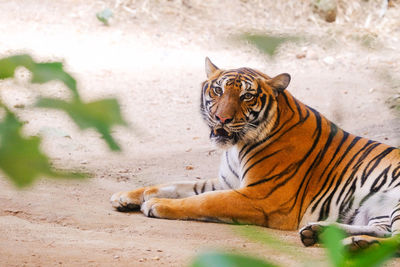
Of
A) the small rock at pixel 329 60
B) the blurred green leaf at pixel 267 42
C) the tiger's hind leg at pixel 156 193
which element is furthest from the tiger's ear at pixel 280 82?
the small rock at pixel 329 60

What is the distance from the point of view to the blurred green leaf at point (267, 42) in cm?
66

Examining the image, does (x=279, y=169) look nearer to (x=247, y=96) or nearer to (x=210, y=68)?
(x=247, y=96)

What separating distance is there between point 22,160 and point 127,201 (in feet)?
10.9

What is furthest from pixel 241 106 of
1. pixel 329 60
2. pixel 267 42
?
pixel 329 60

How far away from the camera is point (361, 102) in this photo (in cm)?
716

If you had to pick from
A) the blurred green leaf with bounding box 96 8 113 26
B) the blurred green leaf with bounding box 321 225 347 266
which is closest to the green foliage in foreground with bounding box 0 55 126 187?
the blurred green leaf with bounding box 321 225 347 266

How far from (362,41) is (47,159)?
39cm

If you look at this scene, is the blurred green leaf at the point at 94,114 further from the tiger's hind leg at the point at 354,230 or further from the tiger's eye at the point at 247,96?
the tiger's eye at the point at 247,96

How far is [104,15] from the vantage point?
403 inches

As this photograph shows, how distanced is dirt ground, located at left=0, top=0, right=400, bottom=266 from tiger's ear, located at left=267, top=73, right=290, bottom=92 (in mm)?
437

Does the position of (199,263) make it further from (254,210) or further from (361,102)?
(361,102)

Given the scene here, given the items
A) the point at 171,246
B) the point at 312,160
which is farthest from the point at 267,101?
the point at 171,246

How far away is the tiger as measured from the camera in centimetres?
365

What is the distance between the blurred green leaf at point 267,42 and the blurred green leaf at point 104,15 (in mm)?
9705
